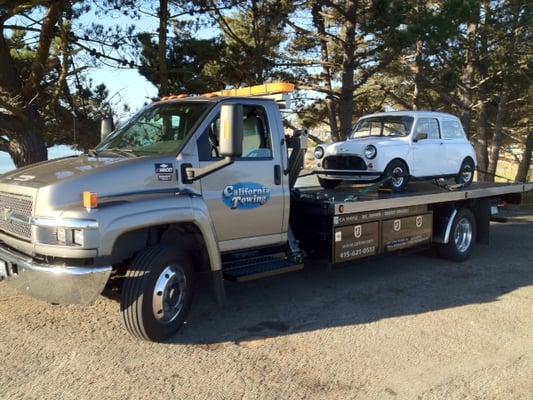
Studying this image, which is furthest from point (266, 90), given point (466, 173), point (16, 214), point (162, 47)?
point (162, 47)

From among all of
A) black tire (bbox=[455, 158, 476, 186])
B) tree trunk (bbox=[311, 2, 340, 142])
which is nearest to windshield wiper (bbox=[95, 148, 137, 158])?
black tire (bbox=[455, 158, 476, 186])

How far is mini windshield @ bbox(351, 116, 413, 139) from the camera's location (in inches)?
380

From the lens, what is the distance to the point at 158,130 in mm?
5793

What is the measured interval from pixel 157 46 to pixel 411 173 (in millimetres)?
6043

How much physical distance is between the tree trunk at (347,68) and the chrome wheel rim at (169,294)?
34.2ft

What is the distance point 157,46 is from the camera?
39.2ft

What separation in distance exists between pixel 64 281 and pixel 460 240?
21.1 ft

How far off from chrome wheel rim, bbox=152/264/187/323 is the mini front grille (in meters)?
4.70

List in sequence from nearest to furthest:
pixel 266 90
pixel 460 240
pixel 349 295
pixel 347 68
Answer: pixel 266 90 → pixel 349 295 → pixel 460 240 → pixel 347 68

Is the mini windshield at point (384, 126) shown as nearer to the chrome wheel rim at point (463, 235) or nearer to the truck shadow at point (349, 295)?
the chrome wheel rim at point (463, 235)

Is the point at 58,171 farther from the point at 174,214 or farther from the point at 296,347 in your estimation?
the point at 296,347

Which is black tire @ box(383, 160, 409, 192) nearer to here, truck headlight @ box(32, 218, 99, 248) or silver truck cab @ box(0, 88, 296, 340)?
silver truck cab @ box(0, 88, 296, 340)

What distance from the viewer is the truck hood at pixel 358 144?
9055 mm

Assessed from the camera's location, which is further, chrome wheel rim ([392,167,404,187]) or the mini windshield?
the mini windshield
